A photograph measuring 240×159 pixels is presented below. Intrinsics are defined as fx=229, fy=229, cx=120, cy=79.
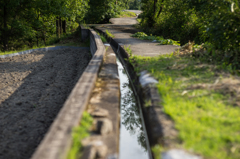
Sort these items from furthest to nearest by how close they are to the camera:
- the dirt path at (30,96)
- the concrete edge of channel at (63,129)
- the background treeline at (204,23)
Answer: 1. the background treeline at (204,23)
2. the dirt path at (30,96)
3. the concrete edge of channel at (63,129)

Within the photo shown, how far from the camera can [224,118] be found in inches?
92.9

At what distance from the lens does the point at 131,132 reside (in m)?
3.18

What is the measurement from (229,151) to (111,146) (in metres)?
1.00

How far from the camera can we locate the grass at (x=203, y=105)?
1.94 metres

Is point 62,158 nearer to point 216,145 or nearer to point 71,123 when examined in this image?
point 71,123

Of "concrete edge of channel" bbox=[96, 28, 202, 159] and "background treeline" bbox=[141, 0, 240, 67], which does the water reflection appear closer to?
"concrete edge of channel" bbox=[96, 28, 202, 159]

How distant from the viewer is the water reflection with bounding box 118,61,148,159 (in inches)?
107

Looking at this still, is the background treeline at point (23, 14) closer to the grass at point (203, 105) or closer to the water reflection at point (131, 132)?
the water reflection at point (131, 132)

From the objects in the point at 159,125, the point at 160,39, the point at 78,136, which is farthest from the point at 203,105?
the point at 160,39

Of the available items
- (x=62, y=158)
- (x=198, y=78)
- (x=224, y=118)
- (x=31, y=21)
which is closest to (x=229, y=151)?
(x=224, y=118)

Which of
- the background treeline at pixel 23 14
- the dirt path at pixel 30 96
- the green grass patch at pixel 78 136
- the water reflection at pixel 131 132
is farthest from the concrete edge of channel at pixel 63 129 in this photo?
the background treeline at pixel 23 14

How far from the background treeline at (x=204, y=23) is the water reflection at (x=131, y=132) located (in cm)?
200

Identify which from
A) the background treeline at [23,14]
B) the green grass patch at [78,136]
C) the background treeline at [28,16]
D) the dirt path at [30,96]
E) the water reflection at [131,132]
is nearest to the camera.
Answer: the green grass patch at [78,136]

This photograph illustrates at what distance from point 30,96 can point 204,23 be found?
174 inches
